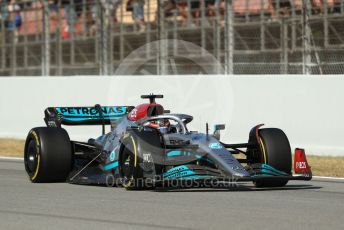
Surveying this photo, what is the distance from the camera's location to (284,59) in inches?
675

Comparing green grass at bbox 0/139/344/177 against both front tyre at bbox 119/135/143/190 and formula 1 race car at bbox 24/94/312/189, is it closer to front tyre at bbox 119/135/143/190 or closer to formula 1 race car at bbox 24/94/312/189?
formula 1 race car at bbox 24/94/312/189

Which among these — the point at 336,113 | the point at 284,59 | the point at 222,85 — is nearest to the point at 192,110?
the point at 222,85

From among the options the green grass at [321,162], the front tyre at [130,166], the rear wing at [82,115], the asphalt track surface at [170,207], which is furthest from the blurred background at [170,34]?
the front tyre at [130,166]

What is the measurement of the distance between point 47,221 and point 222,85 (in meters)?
9.60

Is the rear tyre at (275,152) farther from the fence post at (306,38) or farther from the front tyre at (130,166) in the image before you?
the fence post at (306,38)

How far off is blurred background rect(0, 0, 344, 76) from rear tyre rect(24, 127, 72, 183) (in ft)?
20.4

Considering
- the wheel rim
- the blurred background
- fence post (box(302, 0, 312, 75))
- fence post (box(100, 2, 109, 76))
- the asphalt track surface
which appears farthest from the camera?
fence post (box(100, 2, 109, 76))

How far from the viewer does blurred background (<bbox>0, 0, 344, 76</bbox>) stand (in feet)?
54.1

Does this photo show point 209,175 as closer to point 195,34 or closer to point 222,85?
point 222,85

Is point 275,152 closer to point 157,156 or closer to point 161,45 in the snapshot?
point 157,156

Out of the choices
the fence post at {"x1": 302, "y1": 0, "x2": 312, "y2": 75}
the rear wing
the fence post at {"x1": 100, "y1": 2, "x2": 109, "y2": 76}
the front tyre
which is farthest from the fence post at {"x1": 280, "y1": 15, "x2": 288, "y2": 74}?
the front tyre

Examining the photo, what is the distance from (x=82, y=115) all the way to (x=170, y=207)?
14.0ft

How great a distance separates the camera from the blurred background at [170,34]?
16500mm

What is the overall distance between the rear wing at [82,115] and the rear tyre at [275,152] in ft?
8.80
